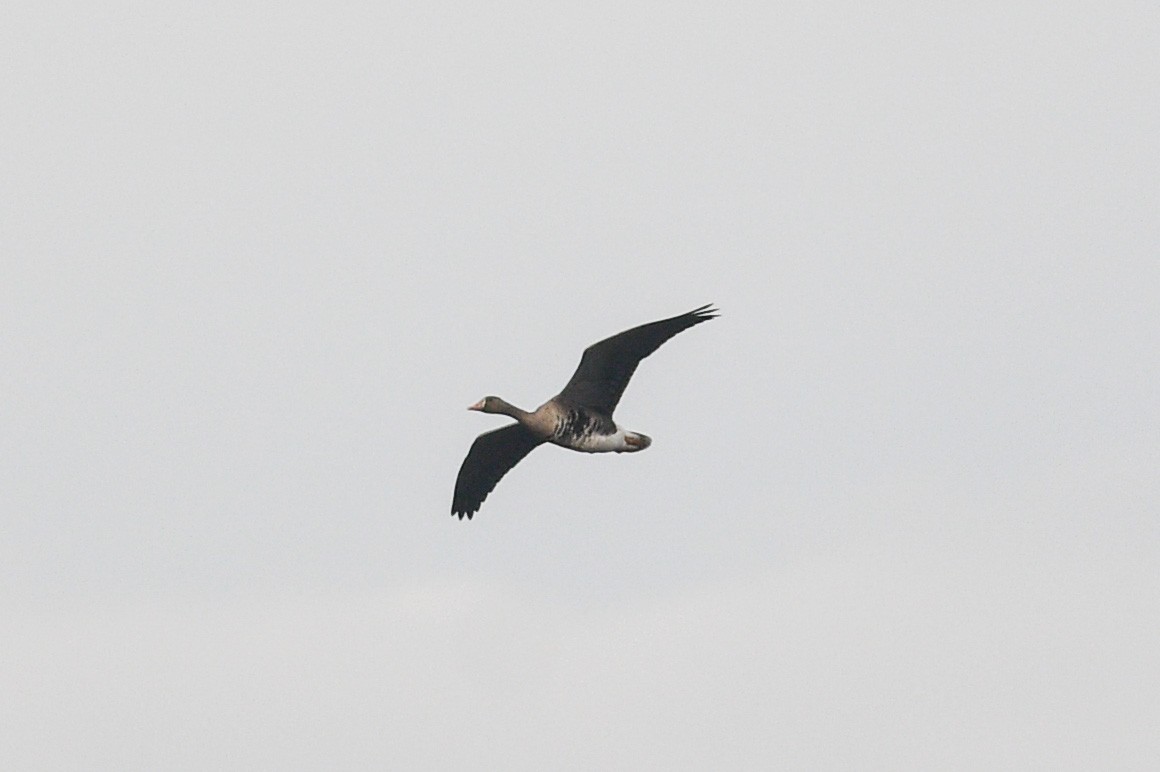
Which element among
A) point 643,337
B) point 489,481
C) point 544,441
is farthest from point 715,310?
point 489,481

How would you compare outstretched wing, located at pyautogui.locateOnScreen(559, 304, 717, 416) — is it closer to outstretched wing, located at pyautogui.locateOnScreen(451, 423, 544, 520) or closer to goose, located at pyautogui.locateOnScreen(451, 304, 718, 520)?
goose, located at pyautogui.locateOnScreen(451, 304, 718, 520)

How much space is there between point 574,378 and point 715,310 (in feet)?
9.65

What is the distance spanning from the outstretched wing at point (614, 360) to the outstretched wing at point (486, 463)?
1.75 metres

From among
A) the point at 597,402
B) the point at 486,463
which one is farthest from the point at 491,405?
the point at 486,463

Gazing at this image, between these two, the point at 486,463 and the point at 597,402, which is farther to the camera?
the point at 486,463

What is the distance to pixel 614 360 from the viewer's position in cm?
3366

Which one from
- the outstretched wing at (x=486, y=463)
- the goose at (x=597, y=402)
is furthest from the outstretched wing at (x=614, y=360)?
the outstretched wing at (x=486, y=463)

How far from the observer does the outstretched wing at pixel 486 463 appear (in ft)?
119

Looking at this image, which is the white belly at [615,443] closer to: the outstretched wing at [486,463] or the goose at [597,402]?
the goose at [597,402]

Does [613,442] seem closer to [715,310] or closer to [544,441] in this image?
[544,441]

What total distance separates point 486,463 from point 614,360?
436cm

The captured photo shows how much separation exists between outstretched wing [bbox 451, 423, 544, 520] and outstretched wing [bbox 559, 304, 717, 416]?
175 centimetres

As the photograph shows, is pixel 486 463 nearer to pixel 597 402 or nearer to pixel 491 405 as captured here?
pixel 491 405

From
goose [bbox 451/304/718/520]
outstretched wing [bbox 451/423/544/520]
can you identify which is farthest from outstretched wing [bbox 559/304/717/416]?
outstretched wing [bbox 451/423/544/520]
